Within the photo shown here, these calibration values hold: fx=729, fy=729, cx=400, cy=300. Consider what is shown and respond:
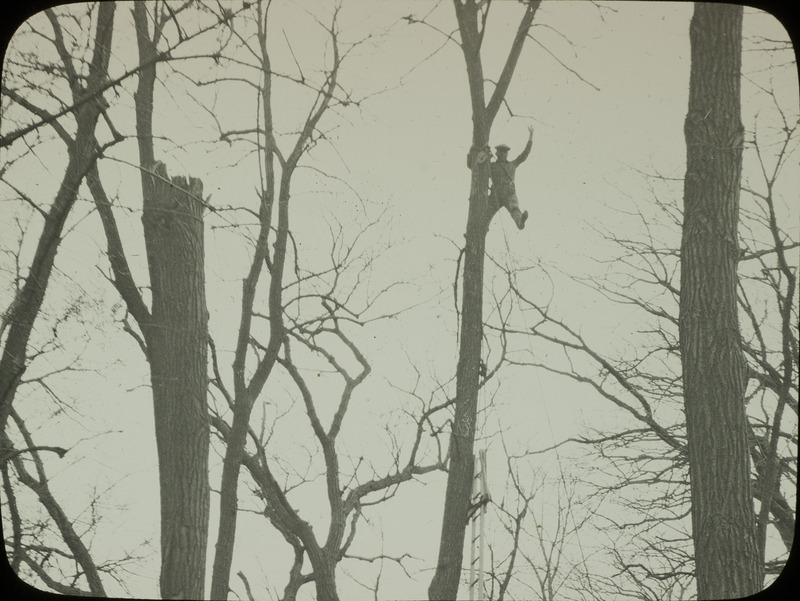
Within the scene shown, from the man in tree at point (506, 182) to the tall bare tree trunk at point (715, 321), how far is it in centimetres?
103

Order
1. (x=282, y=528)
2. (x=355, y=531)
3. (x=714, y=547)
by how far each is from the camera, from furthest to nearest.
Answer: (x=355, y=531), (x=282, y=528), (x=714, y=547)

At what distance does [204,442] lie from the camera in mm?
4078

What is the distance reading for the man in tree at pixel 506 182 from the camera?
14.6ft

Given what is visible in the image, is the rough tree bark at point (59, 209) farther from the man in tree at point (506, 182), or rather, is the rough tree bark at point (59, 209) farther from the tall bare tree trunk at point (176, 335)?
the man in tree at point (506, 182)

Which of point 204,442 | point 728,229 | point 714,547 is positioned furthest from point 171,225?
point 714,547

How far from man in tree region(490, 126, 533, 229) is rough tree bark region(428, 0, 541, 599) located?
6cm

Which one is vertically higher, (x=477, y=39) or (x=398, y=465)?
(x=477, y=39)

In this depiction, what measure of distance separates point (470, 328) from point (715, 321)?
1.51 m

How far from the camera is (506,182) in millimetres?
4453

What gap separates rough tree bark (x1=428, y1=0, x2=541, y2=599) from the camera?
4.36 m

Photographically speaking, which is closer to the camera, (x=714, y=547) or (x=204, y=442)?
(x=714, y=547)

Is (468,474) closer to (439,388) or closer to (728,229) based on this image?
(439,388)

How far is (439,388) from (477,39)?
2.42 m

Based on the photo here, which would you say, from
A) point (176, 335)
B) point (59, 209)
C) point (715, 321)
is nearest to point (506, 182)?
point (715, 321)
